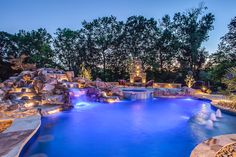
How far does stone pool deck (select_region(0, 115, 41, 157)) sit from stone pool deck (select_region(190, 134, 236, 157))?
4135 mm

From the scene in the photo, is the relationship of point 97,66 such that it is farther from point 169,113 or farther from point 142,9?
point 169,113

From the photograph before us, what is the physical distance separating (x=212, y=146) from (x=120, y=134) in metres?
3.29

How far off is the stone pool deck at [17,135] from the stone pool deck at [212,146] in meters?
4.13

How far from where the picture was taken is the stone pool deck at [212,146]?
396 cm

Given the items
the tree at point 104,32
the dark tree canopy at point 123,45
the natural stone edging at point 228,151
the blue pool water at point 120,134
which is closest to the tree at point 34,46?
the dark tree canopy at point 123,45

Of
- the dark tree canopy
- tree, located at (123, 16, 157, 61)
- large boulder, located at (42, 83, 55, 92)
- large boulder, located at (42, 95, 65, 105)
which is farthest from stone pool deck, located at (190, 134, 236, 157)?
tree, located at (123, 16, 157, 61)

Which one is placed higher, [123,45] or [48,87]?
[123,45]

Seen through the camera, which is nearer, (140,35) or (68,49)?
(140,35)

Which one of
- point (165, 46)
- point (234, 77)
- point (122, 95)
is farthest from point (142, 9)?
point (234, 77)

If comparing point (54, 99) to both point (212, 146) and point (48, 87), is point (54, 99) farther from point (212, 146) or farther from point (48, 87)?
point (212, 146)

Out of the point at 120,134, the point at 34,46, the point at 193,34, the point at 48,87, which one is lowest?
the point at 120,134

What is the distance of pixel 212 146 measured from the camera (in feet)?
14.2

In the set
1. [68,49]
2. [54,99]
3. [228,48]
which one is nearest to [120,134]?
[54,99]

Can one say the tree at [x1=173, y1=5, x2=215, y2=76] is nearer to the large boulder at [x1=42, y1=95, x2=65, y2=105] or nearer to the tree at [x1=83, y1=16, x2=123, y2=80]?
the tree at [x1=83, y1=16, x2=123, y2=80]
